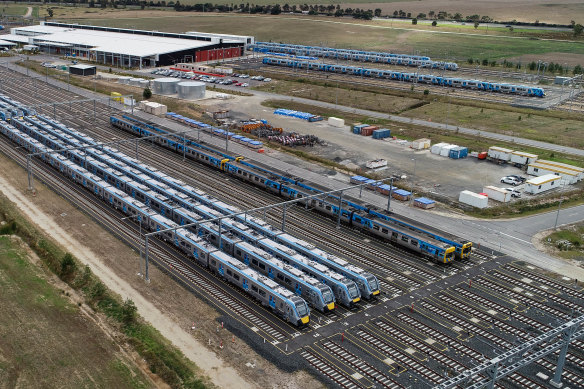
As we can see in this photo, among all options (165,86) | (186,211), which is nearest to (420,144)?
(186,211)

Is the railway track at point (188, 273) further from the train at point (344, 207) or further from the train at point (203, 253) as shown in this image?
the train at point (344, 207)

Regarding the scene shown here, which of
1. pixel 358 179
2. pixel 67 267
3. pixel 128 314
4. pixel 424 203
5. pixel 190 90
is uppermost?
pixel 190 90

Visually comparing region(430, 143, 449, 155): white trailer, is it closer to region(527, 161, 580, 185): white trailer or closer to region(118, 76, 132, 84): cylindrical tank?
region(527, 161, 580, 185): white trailer

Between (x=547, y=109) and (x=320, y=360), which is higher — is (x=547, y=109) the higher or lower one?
the higher one

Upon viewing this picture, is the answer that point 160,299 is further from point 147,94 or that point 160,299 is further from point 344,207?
point 147,94

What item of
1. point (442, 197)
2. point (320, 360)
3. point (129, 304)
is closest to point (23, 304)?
point (129, 304)

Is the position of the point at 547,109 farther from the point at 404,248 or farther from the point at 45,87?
the point at 45,87

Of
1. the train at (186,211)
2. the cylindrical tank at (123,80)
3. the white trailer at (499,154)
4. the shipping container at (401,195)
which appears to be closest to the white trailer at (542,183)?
the white trailer at (499,154)
